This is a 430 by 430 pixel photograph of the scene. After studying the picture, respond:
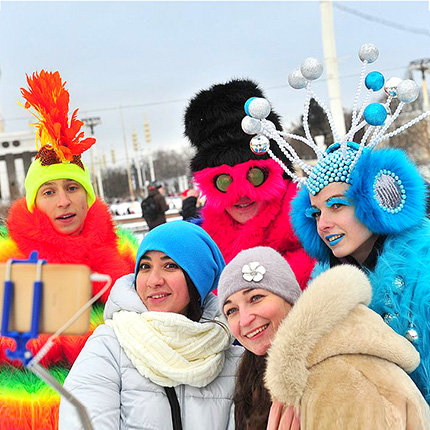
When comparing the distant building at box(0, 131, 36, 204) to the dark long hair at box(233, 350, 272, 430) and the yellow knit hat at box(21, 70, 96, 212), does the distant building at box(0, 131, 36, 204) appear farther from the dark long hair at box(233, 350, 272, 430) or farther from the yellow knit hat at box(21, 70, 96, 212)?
the dark long hair at box(233, 350, 272, 430)

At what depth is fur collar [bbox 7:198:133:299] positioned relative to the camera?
107 inches

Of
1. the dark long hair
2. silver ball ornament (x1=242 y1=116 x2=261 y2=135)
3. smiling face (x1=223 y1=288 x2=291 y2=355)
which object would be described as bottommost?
the dark long hair

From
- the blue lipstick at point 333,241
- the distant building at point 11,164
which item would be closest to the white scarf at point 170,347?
the blue lipstick at point 333,241

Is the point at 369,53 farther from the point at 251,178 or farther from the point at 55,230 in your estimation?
the point at 55,230

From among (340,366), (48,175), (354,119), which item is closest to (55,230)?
(48,175)

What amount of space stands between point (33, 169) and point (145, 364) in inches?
55.8

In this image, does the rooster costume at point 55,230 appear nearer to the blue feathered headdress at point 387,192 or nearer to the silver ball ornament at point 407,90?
the blue feathered headdress at point 387,192

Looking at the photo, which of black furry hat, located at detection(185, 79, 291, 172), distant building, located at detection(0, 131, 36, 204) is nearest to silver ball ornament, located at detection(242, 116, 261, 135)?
black furry hat, located at detection(185, 79, 291, 172)

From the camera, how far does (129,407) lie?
1883 millimetres

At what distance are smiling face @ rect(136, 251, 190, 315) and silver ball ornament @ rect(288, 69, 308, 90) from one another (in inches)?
34.8

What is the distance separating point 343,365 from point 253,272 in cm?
54

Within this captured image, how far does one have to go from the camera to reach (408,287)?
1873mm

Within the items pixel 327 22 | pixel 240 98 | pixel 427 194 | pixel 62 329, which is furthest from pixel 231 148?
pixel 327 22

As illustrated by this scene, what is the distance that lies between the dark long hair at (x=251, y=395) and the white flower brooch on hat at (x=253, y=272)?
0.26 metres
